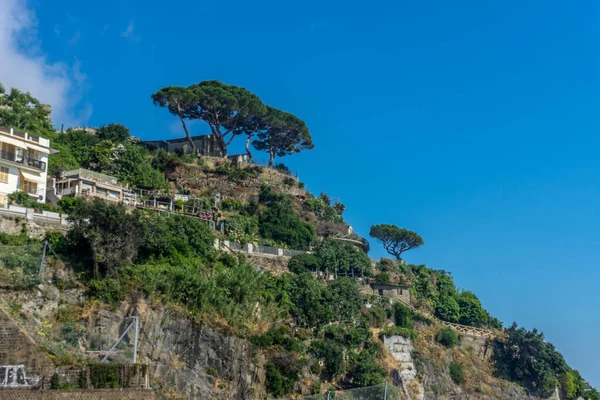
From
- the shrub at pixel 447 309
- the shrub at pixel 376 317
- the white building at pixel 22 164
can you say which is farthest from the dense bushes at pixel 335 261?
the white building at pixel 22 164

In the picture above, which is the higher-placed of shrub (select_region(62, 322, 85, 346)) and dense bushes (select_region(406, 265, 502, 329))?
dense bushes (select_region(406, 265, 502, 329))

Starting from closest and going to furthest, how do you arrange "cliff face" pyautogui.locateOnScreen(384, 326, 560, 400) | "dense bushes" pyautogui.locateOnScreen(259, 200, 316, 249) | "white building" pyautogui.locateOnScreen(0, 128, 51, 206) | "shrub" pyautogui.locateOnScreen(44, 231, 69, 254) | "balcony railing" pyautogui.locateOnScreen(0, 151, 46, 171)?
"shrub" pyautogui.locateOnScreen(44, 231, 69, 254), "white building" pyautogui.locateOnScreen(0, 128, 51, 206), "balcony railing" pyautogui.locateOnScreen(0, 151, 46, 171), "cliff face" pyautogui.locateOnScreen(384, 326, 560, 400), "dense bushes" pyautogui.locateOnScreen(259, 200, 316, 249)

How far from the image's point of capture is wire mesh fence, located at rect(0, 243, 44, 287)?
3291 centimetres

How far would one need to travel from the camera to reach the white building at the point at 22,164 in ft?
138

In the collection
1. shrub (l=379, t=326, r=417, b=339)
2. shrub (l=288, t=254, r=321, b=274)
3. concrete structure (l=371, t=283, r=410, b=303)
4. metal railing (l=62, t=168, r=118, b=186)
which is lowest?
shrub (l=379, t=326, r=417, b=339)

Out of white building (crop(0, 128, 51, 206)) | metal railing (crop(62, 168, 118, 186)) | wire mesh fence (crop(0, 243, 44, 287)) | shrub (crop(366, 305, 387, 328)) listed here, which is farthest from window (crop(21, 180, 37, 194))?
shrub (crop(366, 305, 387, 328))

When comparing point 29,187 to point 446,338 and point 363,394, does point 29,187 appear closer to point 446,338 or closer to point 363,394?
point 363,394

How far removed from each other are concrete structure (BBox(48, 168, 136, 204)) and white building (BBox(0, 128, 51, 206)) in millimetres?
2048

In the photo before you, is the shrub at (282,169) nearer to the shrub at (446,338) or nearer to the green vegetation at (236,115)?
the green vegetation at (236,115)

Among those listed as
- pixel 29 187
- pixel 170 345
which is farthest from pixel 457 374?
pixel 29 187

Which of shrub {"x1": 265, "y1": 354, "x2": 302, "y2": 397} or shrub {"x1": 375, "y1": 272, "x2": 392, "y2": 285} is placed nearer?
shrub {"x1": 265, "y1": 354, "x2": 302, "y2": 397}

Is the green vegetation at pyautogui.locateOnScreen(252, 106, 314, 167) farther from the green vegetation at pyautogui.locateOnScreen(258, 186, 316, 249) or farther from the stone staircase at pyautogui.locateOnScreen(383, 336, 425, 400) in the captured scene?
the stone staircase at pyautogui.locateOnScreen(383, 336, 425, 400)

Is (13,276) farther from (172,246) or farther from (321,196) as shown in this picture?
(321,196)

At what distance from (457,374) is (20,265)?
101 feet
